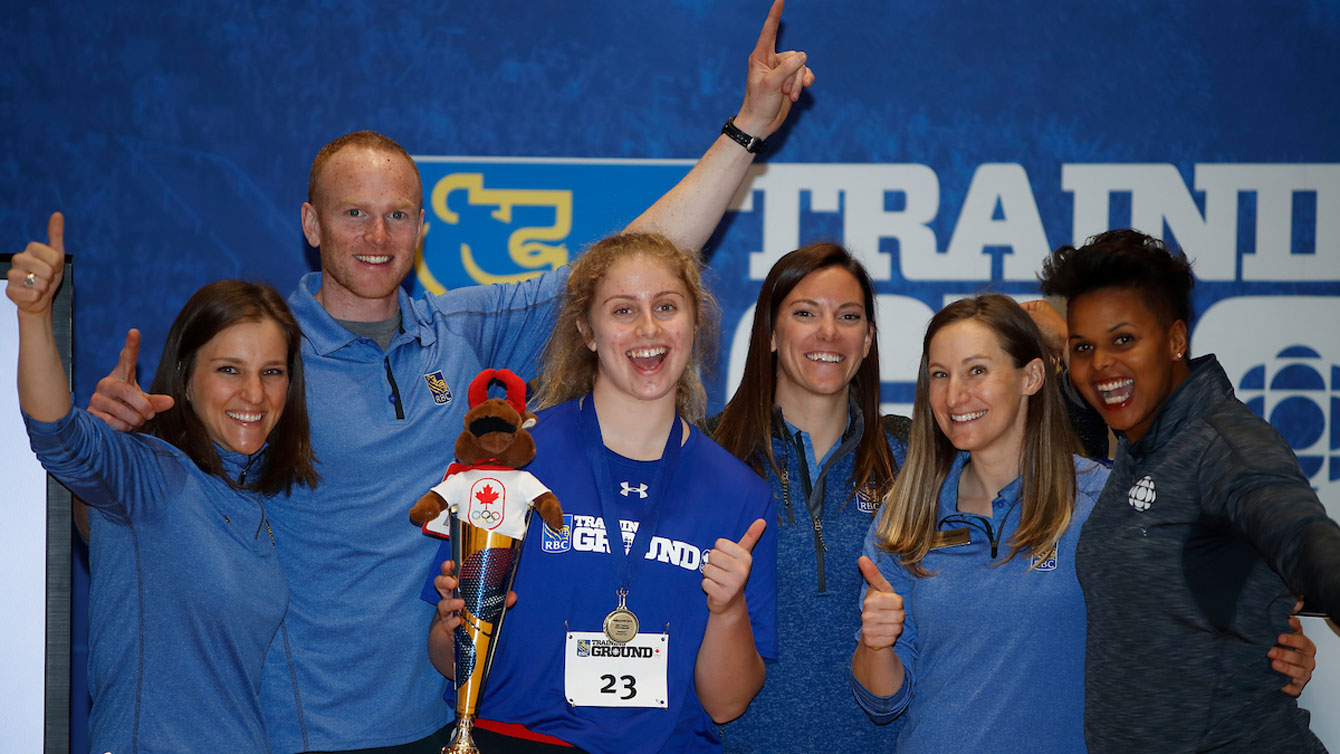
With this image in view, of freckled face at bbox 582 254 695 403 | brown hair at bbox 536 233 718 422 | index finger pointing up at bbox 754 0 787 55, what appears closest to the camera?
freckled face at bbox 582 254 695 403

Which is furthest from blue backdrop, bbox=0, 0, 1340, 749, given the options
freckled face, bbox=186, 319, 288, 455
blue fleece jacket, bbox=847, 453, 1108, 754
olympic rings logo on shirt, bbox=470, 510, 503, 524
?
olympic rings logo on shirt, bbox=470, 510, 503, 524

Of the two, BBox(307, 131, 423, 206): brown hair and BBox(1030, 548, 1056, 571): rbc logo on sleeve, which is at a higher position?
BBox(307, 131, 423, 206): brown hair

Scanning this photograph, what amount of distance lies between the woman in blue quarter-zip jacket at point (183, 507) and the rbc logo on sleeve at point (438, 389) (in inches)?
10.7

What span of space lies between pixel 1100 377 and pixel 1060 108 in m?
1.86

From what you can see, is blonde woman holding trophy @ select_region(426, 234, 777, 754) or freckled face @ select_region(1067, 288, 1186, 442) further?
freckled face @ select_region(1067, 288, 1186, 442)

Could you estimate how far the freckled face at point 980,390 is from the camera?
2.14 meters

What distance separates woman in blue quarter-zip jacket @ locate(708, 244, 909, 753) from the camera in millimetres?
2191

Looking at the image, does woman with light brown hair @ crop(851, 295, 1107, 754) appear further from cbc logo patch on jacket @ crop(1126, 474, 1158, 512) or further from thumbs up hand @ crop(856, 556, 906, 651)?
cbc logo patch on jacket @ crop(1126, 474, 1158, 512)

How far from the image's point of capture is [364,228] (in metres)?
2.32

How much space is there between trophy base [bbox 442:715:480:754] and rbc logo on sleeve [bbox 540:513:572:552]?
1.09 feet

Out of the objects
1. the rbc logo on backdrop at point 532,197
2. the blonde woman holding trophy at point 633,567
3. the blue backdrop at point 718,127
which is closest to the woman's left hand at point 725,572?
the blonde woman holding trophy at point 633,567

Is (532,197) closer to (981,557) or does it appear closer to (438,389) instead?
(438,389)

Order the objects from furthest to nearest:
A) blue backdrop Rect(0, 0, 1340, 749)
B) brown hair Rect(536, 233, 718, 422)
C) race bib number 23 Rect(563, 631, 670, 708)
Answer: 1. blue backdrop Rect(0, 0, 1340, 749)
2. brown hair Rect(536, 233, 718, 422)
3. race bib number 23 Rect(563, 631, 670, 708)

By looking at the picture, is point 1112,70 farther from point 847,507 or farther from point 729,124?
point 847,507
